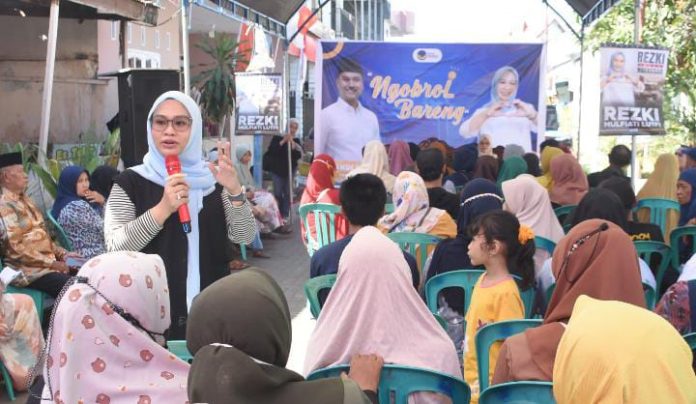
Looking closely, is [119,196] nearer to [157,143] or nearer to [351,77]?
[157,143]

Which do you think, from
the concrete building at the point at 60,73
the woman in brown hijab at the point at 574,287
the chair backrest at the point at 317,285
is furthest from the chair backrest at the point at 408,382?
the concrete building at the point at 60,73

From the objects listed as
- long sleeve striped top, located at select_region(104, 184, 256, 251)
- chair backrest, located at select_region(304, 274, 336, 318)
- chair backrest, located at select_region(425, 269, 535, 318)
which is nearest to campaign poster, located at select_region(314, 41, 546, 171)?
chair backrest, located at select_region(425, 269, 535, 318)

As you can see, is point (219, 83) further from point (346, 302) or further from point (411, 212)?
point (346, 302)

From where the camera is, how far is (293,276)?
9844mm

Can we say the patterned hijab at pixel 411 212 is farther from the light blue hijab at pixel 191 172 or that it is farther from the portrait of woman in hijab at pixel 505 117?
the portrait of woman in hijab at pixel 505 117

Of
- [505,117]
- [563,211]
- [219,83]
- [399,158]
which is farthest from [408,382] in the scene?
[219,83]

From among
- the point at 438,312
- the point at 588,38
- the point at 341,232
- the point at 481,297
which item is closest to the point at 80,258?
the point at 341,232

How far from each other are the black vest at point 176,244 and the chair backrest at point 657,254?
310cm

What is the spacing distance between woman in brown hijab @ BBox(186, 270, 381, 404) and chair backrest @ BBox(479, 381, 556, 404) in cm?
89

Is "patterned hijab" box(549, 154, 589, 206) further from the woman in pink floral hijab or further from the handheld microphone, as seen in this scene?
the woman in pink floral hijab

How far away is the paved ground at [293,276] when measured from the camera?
658cm

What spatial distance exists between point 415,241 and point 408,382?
2905mm

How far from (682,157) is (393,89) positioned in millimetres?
3975

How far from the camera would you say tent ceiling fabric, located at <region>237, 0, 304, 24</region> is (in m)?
11.8
